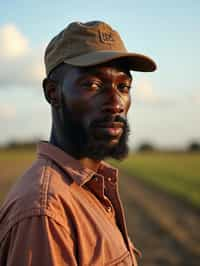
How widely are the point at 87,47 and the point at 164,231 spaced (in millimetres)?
10671

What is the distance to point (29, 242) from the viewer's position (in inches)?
80.7

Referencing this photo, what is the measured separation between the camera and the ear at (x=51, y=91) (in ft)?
8.98

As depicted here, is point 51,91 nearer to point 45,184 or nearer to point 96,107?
point 96,107

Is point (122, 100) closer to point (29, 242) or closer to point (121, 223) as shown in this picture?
point (121, 223)

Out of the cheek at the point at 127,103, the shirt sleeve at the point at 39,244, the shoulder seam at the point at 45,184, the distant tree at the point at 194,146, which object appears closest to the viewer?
the shirt sleeve at the point at 39,244

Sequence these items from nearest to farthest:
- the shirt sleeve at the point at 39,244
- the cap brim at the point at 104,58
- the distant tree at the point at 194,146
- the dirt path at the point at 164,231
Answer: the shirt sleeve at the point at 39,244, the cap brim at the point at 104,58, the dirt path at the point at 164,231, the distant tree at the point at 194,146

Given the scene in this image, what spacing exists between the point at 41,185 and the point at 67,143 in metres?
0.48

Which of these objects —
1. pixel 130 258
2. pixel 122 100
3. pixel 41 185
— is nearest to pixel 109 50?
pixel 122 100

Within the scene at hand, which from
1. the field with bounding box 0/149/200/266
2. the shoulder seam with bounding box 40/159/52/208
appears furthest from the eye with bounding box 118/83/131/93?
the field with bounding box 0/149/200/266

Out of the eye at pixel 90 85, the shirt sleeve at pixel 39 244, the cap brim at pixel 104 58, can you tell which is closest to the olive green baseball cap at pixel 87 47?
the cap brim at pixel 104 58

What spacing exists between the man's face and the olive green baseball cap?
2.8 inches

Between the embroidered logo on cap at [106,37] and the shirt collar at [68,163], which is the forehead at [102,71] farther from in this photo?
the shirt collar at [68,163]

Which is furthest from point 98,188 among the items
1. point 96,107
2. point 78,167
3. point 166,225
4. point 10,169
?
point 10,169

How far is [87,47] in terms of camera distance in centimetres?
262
